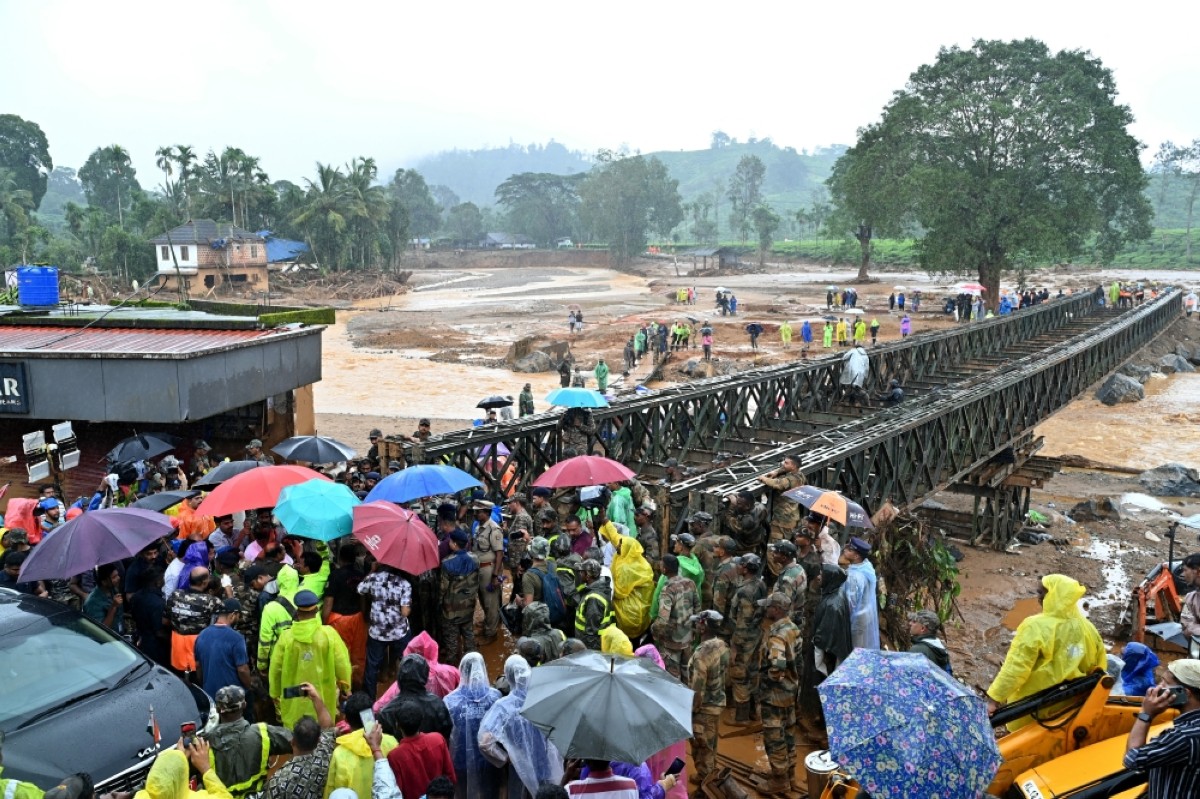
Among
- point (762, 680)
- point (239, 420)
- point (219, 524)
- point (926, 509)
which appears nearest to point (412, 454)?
point (219, 524)

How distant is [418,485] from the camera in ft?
25.9

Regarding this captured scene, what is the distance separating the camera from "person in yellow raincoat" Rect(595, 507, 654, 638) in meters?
6.88

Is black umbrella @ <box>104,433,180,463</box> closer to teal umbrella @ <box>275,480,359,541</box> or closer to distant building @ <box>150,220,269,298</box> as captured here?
teal umbrella @ <box>275,480,359,541</box>

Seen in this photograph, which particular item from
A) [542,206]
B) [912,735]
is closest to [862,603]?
[912,735]

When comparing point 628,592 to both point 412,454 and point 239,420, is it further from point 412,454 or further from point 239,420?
point 239,420

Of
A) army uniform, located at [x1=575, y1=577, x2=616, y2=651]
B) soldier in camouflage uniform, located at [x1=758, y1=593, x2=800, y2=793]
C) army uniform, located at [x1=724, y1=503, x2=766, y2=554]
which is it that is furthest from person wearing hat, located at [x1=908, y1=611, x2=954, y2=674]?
army uniform, located at [x1=724, y1=503, x2=766, y2=554]

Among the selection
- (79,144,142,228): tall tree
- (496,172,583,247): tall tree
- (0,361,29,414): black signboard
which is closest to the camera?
(0,361,29,414): black signboard

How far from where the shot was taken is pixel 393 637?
6.56m

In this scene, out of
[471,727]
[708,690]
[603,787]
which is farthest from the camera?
[708,690]

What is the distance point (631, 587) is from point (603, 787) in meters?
2.82

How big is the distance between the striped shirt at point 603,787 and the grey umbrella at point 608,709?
18 centimetres

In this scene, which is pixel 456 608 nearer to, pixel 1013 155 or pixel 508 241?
pixel 1013 155

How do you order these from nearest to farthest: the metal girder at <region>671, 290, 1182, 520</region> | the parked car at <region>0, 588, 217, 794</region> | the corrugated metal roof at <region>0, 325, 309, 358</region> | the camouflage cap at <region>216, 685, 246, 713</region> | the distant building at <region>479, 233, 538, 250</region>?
the camouflage cap at <region>216, 685, 246, 713</region> → the parked car at <region>0, 588, 217, 794</region> → the metal girder at <region>671, 290, 1182, 520</region> → the corrugated metal roof at <region>0, 325, 309, 358</region> → the distant building at <region>479, 233, 538, 250</region>

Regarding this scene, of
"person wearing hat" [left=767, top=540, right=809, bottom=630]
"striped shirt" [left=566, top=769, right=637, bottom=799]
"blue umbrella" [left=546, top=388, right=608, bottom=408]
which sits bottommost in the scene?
"striped shirt" [left=566, top=769, right=637, bottom=799]
